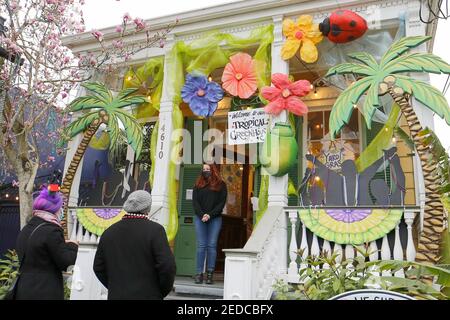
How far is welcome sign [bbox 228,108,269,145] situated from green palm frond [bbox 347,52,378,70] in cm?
143

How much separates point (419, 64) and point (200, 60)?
3113mm

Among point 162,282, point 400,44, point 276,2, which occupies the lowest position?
point 162,282

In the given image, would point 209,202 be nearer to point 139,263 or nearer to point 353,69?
point 353,69

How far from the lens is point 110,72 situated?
21.6 ft

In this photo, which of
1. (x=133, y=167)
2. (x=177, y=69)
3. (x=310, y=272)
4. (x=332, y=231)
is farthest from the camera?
(x=133, y=167)

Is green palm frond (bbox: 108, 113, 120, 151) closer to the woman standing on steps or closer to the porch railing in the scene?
the woman standing on steps

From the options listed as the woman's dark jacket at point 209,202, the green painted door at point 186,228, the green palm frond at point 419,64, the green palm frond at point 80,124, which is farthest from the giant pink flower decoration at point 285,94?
the green palm frond at point 80,124

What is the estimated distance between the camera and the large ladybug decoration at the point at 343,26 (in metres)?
5.06

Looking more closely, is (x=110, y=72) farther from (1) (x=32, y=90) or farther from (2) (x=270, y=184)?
(2) (x=270, y=184)

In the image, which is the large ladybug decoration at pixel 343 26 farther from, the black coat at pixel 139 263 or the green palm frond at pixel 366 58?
the black coat at pixel 139 263

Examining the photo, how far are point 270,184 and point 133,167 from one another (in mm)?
3185

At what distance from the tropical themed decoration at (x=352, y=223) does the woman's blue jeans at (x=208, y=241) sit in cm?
132

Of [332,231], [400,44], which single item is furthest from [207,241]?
[400,44]
